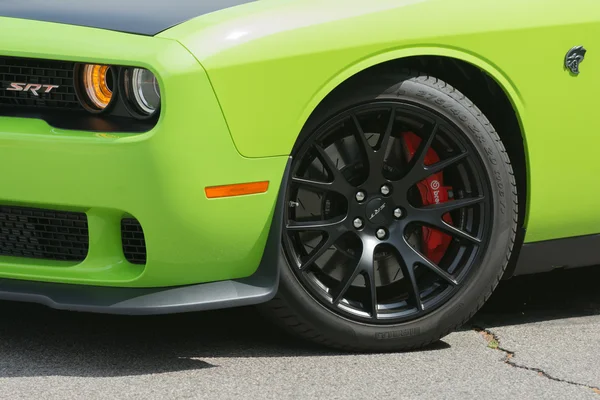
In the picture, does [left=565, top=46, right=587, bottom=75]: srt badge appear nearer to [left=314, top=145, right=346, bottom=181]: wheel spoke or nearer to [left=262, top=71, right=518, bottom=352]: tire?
[left=262, top=71, right=518, bottom=352]: tire

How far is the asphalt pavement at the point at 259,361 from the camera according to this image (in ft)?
12.7

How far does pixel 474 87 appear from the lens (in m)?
4.27

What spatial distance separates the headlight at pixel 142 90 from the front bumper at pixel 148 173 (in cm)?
12

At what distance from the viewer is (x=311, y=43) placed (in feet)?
12.6

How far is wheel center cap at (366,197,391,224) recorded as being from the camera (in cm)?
416

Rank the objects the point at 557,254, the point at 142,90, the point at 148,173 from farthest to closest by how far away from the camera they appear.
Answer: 1. the point at 557,254
2. the point at 142,90
3. the point at 148,173

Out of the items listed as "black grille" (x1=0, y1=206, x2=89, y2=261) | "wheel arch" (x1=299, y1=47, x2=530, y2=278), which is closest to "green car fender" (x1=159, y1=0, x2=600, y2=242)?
"wheel arch" (x1=299, y1=47, x2=530, y2=278)

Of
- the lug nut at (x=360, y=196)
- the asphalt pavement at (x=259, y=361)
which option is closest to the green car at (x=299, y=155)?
the lug nut at (x=360, y=196)

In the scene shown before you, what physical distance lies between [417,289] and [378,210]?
11.9 inches

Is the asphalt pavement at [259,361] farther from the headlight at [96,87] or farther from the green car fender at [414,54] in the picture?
the headlight at [96,87]

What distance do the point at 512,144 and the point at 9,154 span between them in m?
1.59

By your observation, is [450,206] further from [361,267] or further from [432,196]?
[361,267]

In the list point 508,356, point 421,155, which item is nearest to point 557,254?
point 508,356

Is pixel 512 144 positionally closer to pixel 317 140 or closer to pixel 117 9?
pixel 317 140
